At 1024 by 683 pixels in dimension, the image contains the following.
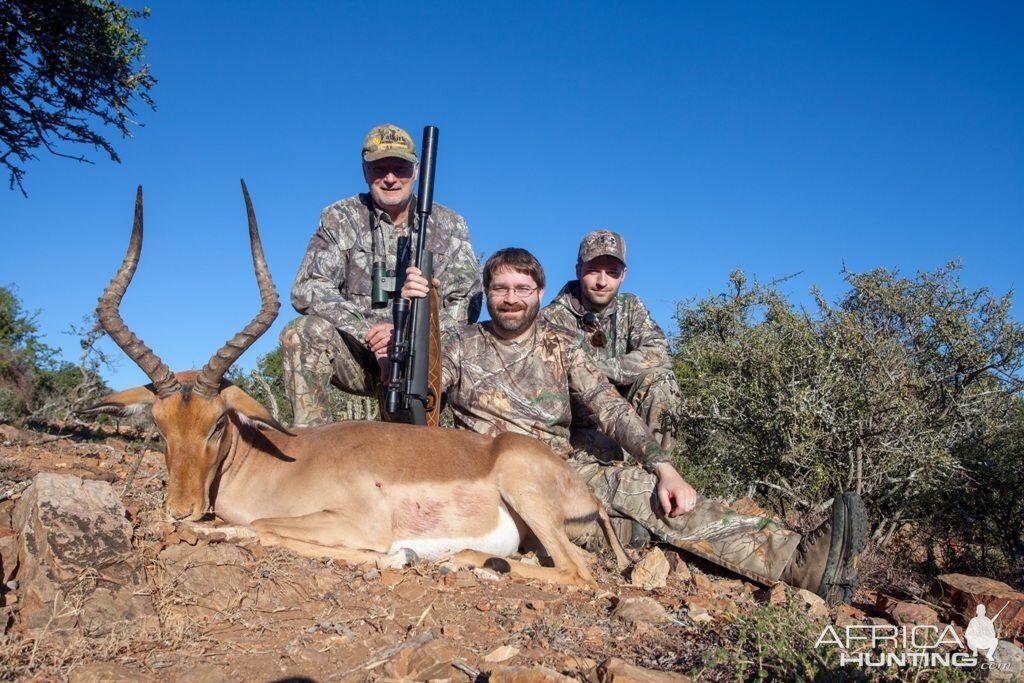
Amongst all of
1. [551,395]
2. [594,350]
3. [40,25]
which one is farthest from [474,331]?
[40,25]

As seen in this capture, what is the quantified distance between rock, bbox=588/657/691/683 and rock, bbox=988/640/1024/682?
3.55ft

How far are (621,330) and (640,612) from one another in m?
4.35

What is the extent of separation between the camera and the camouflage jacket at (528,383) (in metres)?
6.27

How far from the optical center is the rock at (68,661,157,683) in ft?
9.70

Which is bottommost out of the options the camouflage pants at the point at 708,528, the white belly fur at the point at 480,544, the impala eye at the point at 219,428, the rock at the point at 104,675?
the rock at the point at 104,675

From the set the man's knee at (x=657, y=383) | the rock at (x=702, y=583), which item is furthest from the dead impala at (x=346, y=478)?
the man's knee at (x=657, y=383)

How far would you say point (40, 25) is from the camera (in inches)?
413

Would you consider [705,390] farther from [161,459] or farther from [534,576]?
[161,459]

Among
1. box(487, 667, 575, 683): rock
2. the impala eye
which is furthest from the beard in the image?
box(487, 667, 575, 683): rock

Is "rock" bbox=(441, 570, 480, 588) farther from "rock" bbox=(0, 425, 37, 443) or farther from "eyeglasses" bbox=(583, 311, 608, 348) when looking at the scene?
"rock" bbox=(0, 425, 37, 443)

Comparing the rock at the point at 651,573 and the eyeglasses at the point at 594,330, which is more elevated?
the eyeglasses at the point at 594,330

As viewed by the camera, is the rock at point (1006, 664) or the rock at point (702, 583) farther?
the rock at point (702, 583)

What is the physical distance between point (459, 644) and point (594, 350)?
14.7 ft

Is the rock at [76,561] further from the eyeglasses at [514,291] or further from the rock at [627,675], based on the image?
the eyeglasses at [514,291]
